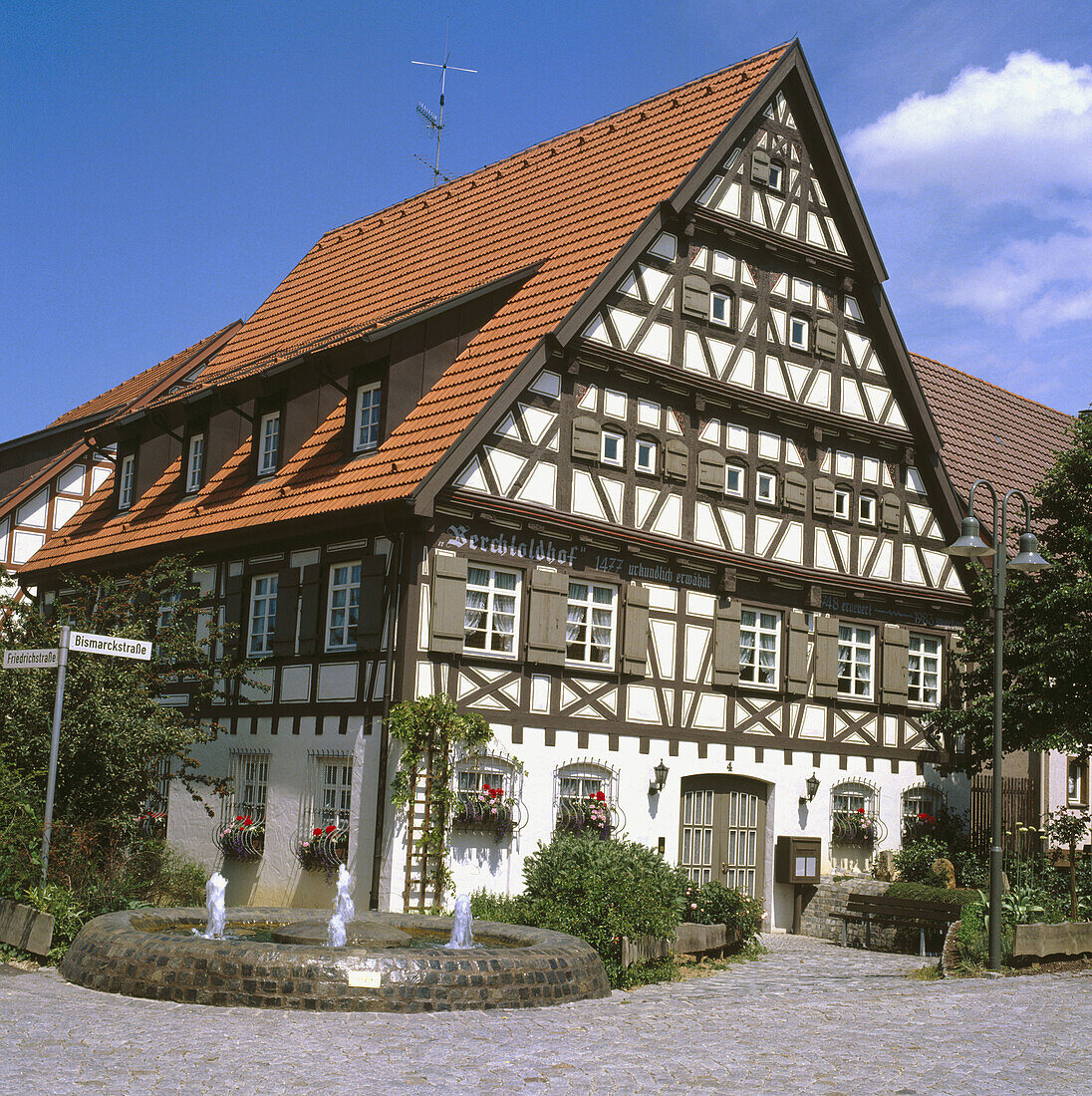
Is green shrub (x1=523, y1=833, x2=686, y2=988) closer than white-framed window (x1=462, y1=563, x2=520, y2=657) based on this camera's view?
Yes

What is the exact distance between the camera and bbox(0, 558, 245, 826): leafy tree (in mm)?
15930

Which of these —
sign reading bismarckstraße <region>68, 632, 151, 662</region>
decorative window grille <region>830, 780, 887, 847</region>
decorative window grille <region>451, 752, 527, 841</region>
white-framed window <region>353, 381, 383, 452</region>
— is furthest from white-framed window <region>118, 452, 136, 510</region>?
decorative window grille <region>830, 780, 887, 847</region>

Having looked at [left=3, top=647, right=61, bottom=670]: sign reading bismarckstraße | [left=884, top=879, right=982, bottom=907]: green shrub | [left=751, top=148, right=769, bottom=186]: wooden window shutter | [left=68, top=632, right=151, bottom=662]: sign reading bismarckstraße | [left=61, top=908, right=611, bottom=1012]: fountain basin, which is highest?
[left=751, top=148, right=769, bottom=186]: wooden window shutter

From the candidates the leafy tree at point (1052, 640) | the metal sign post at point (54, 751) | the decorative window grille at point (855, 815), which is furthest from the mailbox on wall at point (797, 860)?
the metal sign post at point (54, 751)

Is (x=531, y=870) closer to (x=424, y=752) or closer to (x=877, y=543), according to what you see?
(x=424, y=752)

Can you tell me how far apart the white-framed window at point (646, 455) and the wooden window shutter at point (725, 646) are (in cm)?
233

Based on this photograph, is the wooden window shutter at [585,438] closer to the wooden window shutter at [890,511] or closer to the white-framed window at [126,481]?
the wooden window shutter at [890,511]

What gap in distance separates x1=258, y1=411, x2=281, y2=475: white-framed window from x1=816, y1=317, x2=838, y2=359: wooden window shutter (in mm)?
8474

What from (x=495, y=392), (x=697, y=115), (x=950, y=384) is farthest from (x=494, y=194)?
(x=950, y=384)

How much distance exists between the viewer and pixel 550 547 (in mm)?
19172

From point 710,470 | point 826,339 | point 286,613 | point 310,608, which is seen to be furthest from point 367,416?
point 826,339

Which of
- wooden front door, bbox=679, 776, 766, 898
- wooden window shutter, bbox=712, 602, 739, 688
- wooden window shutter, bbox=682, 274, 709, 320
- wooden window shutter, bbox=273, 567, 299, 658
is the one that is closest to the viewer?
wooden window shutter, bbox=273, 567, 299, 658

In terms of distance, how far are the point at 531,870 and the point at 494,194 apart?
13101 mm

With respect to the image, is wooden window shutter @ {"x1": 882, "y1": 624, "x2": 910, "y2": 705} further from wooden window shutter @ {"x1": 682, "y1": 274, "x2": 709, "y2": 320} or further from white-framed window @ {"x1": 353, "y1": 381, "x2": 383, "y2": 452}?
white-framed window @ {"x1": 353, "y1": 381, "x2": 383, "y2": 452}
